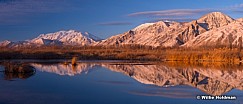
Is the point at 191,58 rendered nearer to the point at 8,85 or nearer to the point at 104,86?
the point at 104,86

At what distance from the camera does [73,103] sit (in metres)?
16.5

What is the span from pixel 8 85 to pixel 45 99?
602cm

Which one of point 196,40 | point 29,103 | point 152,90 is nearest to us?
point 29,103

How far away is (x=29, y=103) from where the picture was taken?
15.9 metres

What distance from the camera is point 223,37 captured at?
16650 cm

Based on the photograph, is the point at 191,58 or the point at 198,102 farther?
the point at 191,58

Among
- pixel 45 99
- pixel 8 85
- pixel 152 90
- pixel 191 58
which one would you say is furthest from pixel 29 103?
pixel 191 58

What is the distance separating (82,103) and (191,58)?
47692 millimetres

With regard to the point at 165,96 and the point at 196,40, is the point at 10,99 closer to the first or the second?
the point at 165,96

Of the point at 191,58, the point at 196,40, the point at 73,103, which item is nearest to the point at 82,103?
the point at 73,103

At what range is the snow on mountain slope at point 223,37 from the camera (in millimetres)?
158875

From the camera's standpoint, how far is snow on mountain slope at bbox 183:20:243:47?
158875mm

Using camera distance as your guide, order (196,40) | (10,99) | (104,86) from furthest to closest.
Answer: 1. (196,40)
2. (104,86)
3. (10,99)

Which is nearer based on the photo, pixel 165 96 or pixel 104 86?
pixel 165 96
